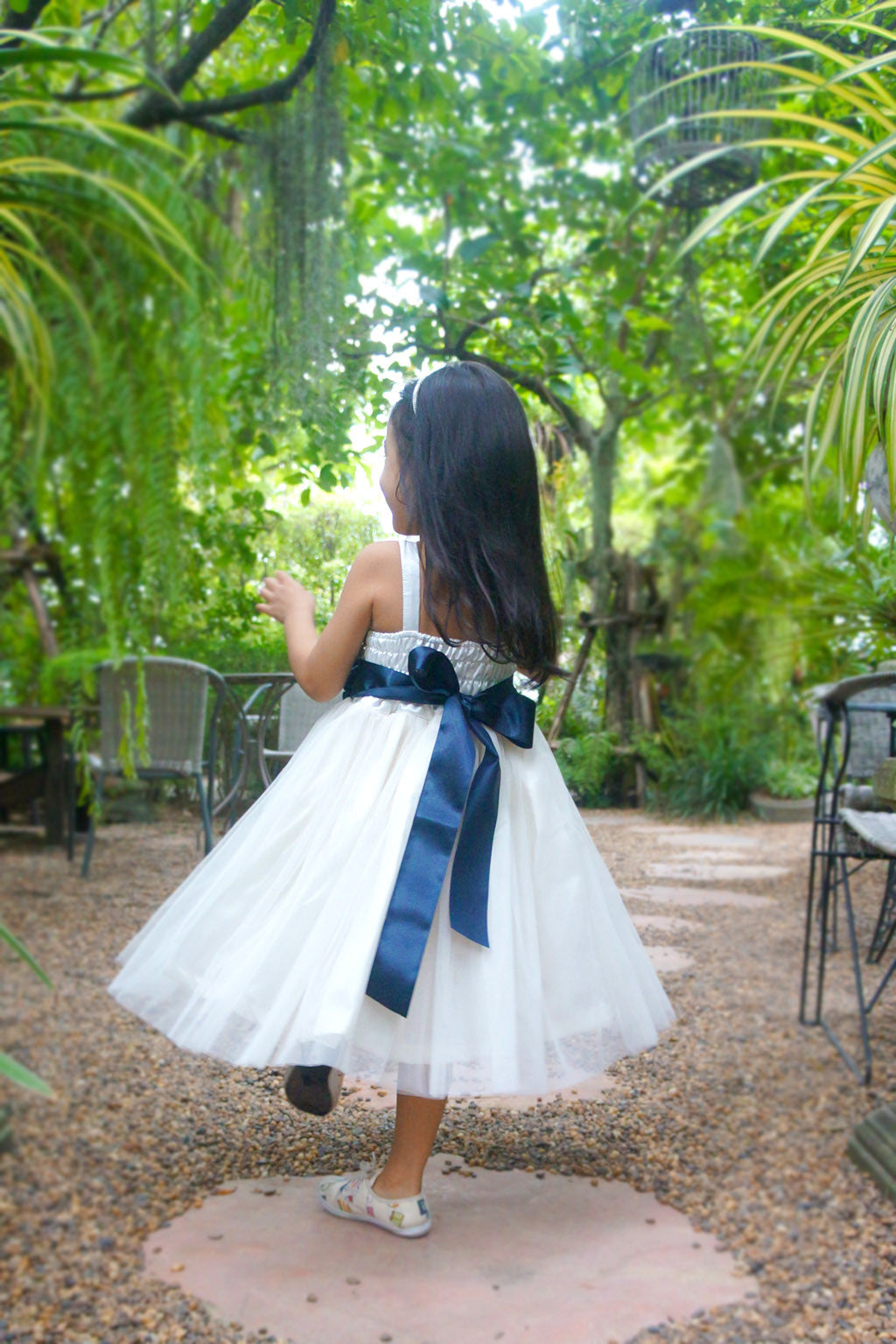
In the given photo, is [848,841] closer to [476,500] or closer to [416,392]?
[476,500]

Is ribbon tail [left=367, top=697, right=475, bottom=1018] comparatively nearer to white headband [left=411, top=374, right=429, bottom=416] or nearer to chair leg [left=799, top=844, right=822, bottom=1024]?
white headband [left=411, top=374, right=429, bottom=416]

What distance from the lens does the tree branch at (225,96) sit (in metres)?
1.56

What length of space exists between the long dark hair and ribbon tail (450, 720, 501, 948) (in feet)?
0.48

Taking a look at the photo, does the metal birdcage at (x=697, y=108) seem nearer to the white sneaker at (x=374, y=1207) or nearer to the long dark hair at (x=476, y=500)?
the long dark hair at (x=476, y=500)

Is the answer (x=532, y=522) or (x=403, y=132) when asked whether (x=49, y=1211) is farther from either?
(x=403, y=132)

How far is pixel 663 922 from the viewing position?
1.67m

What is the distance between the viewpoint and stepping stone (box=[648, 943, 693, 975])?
1.63 meters

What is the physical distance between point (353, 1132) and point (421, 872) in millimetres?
492

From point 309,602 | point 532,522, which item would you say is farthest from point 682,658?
point 309,602

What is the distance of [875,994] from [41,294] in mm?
1679

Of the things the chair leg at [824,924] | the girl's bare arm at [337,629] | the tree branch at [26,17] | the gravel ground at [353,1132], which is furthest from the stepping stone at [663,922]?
the tree branch at [26,17]

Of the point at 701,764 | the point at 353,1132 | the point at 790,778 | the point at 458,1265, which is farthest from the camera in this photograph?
the point at 790,778

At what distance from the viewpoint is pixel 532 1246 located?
4.31 ft

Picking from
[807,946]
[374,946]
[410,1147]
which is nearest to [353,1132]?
[410,1147]
